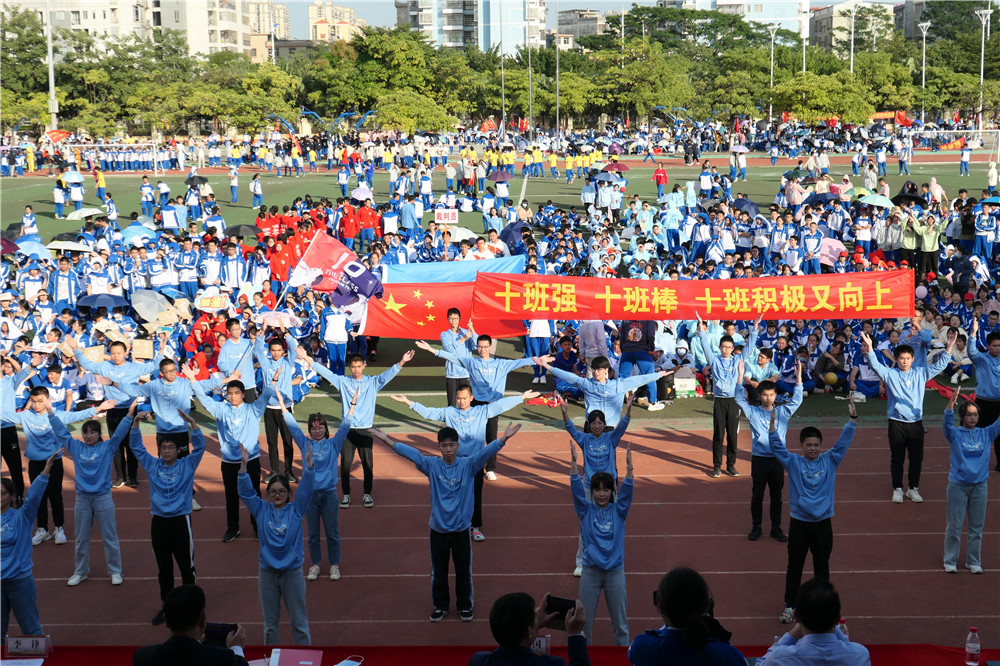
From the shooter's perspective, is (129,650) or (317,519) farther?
(317,519)

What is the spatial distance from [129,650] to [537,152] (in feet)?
123

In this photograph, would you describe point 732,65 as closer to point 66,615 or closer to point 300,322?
point 300,322

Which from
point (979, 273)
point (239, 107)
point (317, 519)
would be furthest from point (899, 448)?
point (239, 107)


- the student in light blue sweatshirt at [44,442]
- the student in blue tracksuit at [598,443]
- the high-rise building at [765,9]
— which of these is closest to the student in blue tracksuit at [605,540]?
the student in blue tracksuit at [598,443]

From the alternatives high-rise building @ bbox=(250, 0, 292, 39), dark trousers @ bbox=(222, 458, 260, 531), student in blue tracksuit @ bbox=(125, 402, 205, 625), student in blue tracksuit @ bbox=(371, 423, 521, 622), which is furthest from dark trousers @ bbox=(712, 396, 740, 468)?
high-rise building @ bbox=(250, 0, 292, 39)

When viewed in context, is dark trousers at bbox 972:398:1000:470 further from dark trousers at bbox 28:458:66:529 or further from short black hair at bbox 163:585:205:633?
dark trousers at bbox 28:458:66:529

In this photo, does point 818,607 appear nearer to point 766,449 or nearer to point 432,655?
point 432,655

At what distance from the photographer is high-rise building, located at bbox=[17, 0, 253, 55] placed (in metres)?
92.9

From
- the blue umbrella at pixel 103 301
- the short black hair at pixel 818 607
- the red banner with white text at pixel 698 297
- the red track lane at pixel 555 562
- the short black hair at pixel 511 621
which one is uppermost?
the red banner with white text at pixel 698 297

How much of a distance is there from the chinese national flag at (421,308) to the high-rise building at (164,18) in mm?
81216

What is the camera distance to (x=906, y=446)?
34.5ft

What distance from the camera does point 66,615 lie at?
8.53 meters

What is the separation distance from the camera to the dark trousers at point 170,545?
325 inches

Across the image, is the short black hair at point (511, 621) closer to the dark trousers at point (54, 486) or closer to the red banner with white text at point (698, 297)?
the dark trousers at point (54, 486)
